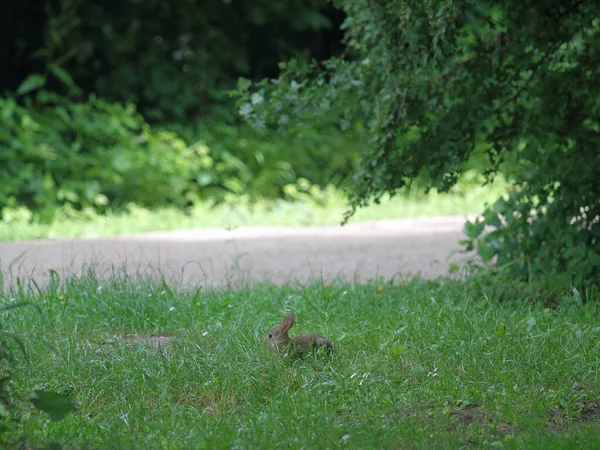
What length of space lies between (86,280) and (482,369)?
242 cm

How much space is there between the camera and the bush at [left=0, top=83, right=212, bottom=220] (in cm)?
982

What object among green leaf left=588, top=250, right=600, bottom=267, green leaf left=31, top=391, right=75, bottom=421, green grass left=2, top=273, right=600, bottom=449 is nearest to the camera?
green leaf left=31, top=391, right=75, bottom=421

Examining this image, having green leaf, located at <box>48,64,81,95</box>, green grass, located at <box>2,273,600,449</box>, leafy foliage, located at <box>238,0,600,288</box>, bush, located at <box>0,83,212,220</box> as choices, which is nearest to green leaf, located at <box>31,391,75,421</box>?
green grass, located at <box>2,273,600,449</box>

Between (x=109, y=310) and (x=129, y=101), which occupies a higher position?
(x=129, y=101)

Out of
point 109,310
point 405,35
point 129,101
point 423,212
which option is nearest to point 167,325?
point 109,310

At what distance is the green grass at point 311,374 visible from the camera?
316cm

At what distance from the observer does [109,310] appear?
4.66 m

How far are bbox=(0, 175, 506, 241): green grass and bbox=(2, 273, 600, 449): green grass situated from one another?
4079 mm

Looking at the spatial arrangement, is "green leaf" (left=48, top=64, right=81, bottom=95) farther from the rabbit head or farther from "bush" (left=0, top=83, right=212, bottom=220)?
the rabbit head

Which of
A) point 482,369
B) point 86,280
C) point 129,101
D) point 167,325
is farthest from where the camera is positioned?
point 129,101

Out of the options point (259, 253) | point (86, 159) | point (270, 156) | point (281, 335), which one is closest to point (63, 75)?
point (86, 159)

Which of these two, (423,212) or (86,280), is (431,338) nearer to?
(86,280)

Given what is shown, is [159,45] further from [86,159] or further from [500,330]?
[500,330]

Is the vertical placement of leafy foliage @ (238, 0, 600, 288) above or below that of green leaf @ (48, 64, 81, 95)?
below
